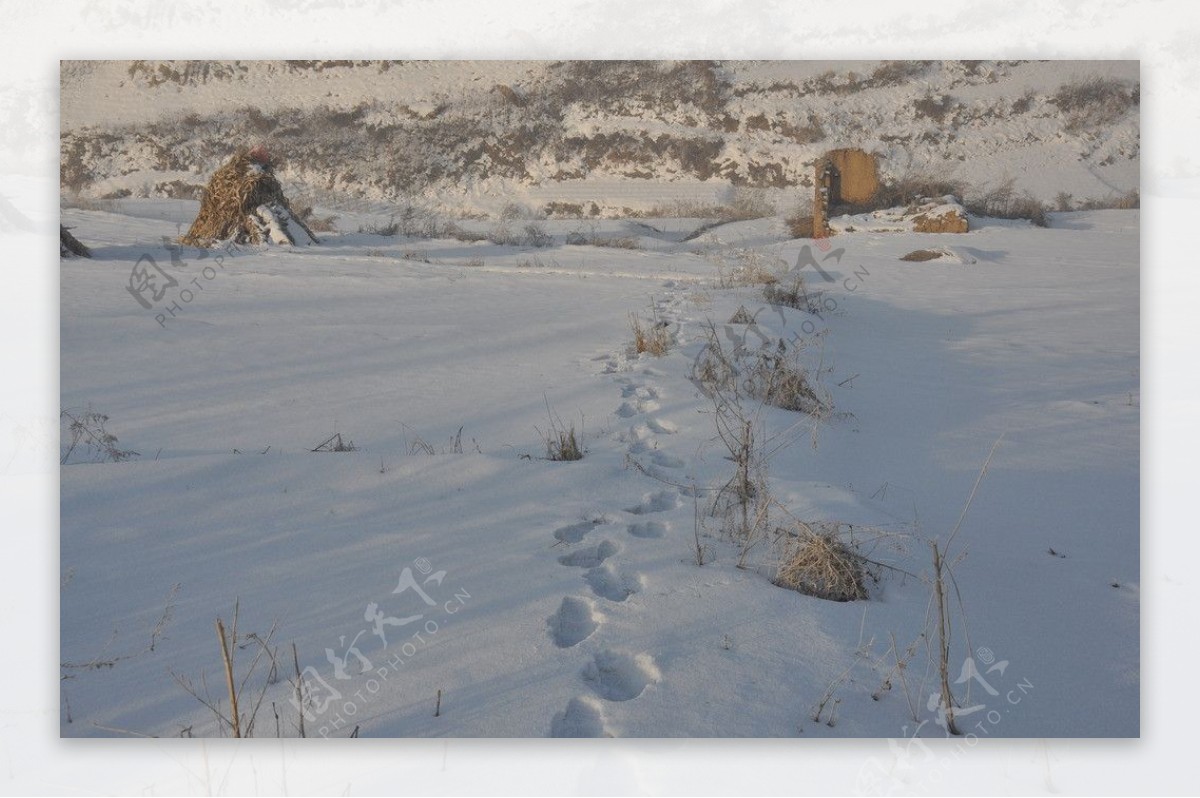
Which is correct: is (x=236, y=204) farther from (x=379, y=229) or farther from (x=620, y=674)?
(x=620, y=674)

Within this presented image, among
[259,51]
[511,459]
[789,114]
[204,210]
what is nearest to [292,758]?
[511,459]

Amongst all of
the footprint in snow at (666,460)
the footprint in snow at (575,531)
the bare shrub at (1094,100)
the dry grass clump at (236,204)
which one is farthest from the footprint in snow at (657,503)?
the dry grass clump at (236,204)

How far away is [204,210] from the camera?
7.70 metres

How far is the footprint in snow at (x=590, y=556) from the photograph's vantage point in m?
2.37

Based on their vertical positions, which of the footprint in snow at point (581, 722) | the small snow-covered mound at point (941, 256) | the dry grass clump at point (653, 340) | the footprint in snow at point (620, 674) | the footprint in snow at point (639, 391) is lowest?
the footprint in snow at point (581, 722)

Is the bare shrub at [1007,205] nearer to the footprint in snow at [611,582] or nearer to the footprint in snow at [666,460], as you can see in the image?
the footprint in snow at [666,460]

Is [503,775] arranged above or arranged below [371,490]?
below

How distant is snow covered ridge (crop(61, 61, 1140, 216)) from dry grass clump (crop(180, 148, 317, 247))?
226 cm

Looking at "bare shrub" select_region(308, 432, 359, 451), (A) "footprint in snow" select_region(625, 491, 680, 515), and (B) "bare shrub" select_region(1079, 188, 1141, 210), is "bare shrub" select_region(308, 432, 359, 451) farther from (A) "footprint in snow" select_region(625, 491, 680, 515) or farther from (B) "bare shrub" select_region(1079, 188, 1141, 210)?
(B) "bare shrub" select_region(1079, 188, 1141, 210)

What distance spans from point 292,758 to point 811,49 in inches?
138

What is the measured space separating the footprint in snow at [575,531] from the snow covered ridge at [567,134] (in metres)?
7.46

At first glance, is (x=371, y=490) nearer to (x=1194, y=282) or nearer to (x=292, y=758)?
(x=292, y=758)

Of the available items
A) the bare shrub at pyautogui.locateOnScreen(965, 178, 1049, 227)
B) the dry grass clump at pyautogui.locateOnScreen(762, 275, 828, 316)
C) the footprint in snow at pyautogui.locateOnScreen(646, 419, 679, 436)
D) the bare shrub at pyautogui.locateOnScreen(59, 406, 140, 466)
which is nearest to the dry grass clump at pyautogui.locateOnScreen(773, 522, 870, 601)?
the footprint in snow at pyautogui.locateOnScreen(646, 419, 679, 436)

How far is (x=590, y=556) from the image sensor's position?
240 cm
